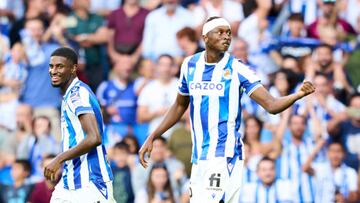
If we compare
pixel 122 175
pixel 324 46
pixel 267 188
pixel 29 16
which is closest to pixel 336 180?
pixel 267 188

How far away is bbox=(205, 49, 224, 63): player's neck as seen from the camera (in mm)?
10336

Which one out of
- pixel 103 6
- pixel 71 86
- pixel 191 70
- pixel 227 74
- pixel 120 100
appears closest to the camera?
pixel 71 86

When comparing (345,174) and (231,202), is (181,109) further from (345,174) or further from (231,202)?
(345,174)

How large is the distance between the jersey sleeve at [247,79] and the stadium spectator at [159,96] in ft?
18.8

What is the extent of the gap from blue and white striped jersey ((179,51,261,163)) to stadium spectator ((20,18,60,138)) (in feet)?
21.0

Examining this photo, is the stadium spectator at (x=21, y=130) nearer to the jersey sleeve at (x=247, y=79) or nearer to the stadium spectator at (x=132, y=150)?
the stadium spectator at (x=132, y=150)

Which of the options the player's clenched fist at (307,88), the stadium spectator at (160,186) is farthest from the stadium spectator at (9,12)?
the player's clenched fist at (307,88)

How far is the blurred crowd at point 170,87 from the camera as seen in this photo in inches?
588

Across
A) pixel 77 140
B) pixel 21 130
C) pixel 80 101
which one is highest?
pixel 21 130

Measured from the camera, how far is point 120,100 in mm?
16266

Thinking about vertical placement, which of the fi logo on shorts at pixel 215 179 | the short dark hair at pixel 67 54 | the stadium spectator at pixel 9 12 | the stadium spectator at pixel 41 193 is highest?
the stadium spectator at pixel 9 12

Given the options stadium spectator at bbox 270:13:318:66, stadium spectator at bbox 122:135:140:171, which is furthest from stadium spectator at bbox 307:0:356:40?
stadium spectator at bbox 122:135:140:171

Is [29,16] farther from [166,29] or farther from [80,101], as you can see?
[80,101]

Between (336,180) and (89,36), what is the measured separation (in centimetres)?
478
